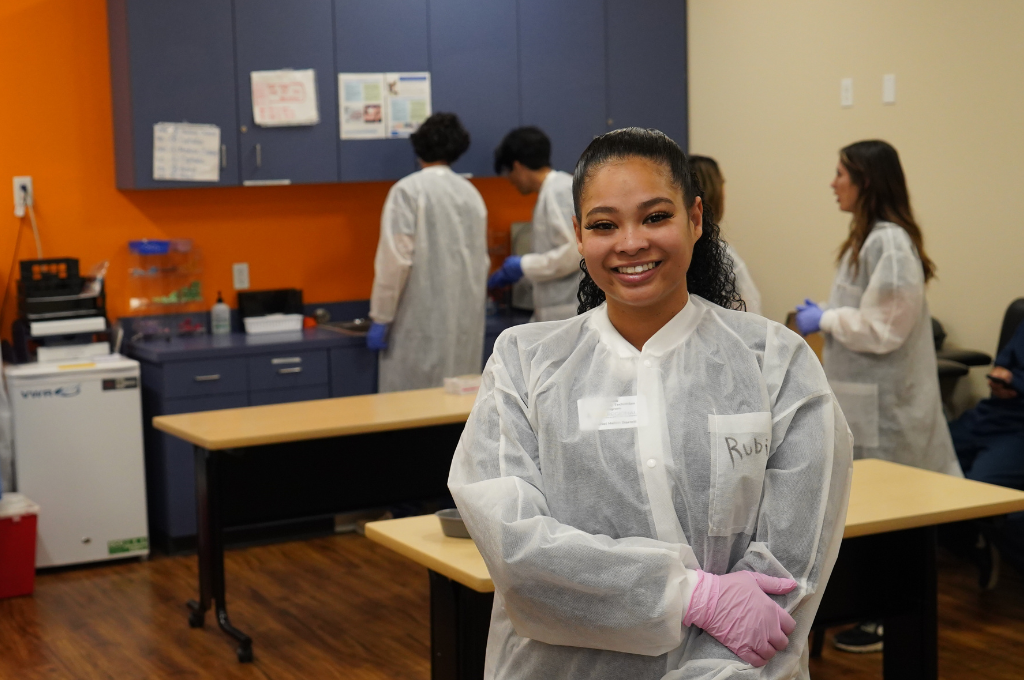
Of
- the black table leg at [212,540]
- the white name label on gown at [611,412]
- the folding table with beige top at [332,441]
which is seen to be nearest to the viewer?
the white name label on gown at [611,412]

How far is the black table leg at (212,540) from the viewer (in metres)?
3.54

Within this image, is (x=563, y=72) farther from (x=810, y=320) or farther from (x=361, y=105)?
(x=810, y=320)

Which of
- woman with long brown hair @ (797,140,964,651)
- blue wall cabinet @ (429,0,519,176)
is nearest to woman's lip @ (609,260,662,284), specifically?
woman with long brown hair @ (797,140,964,651)

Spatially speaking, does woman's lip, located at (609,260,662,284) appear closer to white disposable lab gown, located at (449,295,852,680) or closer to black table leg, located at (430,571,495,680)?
white disposable lab gown, located at (449,295,852,680)

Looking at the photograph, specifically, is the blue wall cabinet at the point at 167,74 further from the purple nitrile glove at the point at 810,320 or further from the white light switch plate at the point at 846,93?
the white light switch plate at the point at 846,93

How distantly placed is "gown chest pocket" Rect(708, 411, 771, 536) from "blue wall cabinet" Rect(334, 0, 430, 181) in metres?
3.79

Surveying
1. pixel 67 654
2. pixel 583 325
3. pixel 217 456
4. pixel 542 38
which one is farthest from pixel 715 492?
pixel 542 38

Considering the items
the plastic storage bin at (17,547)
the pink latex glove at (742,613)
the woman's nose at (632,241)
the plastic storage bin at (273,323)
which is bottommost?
the plastic storage bin at (17,547)

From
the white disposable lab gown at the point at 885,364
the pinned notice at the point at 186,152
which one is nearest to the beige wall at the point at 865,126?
the white disposable lab gown at the point at 885,364

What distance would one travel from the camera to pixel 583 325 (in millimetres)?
1797

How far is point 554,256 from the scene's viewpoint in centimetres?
500

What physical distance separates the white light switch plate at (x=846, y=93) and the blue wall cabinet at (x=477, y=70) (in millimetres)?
1483

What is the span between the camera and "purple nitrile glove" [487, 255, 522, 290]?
5.24 meters

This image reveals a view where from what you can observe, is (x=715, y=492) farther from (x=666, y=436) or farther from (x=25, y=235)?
(x=25, y=235)
